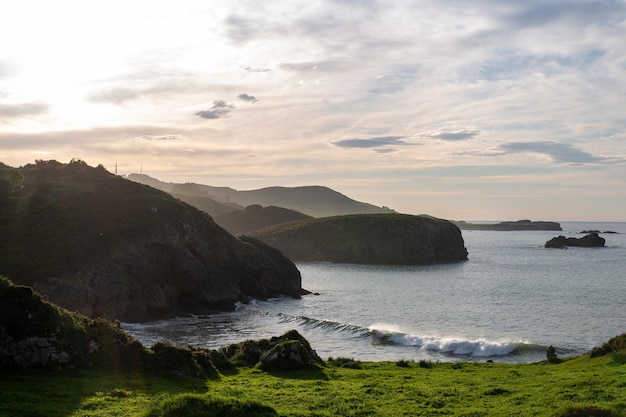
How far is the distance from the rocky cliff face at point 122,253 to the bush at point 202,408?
49404mm

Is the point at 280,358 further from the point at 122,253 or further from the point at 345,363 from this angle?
the point at 122,253

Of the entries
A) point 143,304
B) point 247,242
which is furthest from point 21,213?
point 247,242

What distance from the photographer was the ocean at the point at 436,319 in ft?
168

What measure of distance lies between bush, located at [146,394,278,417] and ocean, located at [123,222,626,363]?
32.2 meters

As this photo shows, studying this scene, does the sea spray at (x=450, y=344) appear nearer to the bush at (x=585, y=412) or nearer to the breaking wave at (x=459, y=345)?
the breaking wave at (x=459, y=345)

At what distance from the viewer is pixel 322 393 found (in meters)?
25.0

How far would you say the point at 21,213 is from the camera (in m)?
80.4

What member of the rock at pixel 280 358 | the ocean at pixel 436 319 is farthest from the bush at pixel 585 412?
the ocean at pixel 436 319

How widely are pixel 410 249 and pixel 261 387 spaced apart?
513ft

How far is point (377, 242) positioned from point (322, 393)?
159547 mm

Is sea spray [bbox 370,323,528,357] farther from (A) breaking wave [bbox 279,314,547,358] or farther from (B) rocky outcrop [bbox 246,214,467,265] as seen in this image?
(B) rocky outcrop [bbox 246,214,467,265]

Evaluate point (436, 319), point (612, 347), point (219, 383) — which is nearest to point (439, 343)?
point (436, 319)

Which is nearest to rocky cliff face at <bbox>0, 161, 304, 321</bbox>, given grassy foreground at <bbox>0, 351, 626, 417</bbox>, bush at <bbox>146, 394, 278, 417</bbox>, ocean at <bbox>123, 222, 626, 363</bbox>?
ocean at <bbox>123, 222, 626, 363</bbox>

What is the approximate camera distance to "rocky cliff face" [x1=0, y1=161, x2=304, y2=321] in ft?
214
